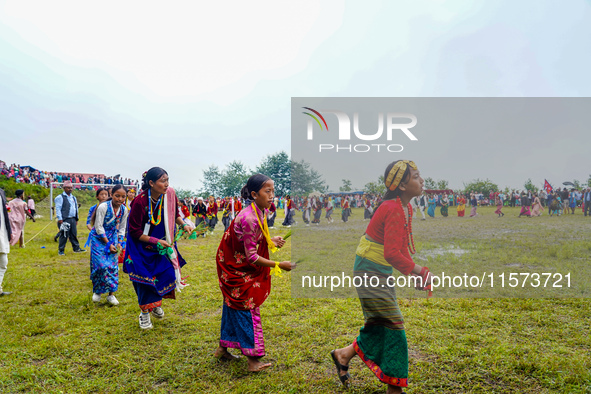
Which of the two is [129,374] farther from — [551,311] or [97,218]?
[551,311]

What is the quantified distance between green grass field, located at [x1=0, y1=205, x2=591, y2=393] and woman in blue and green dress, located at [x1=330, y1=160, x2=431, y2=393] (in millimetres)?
434

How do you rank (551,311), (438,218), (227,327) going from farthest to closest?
(551,311) < (438,218) < (227,327)

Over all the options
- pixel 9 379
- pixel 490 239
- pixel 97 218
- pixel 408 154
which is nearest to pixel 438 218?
pixel 408 154

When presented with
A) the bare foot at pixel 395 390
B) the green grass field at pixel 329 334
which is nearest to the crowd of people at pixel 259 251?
the bare foot at pixel 395 390

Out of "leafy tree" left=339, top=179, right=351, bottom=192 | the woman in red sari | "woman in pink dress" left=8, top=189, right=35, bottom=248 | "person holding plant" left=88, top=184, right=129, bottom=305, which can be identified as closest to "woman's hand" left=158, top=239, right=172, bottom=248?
the woman in red sari

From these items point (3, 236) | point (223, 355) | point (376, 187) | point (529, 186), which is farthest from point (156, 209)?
point (529, 186)

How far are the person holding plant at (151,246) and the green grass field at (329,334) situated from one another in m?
0.41

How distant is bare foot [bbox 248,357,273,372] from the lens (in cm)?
316

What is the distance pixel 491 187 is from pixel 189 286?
4714 millimetres

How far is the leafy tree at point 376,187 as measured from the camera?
3.00 meters

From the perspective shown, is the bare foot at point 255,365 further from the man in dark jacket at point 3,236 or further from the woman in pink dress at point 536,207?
the man in dark jacket at point 3,236

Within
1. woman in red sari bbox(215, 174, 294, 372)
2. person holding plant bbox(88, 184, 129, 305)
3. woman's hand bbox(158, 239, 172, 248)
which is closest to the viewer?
woman in red sari bbox(215, 174, 294, 372)

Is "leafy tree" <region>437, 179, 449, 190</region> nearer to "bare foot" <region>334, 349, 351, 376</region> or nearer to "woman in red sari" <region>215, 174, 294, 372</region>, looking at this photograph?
"woman in red sari" <region>215, 174, 294, 372</region>

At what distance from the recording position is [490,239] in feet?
15.9
